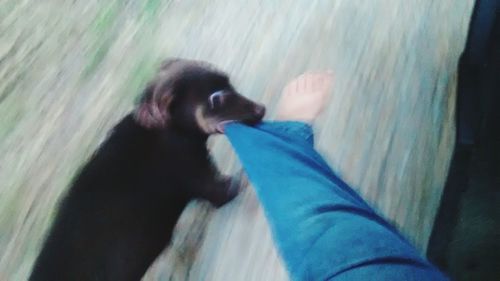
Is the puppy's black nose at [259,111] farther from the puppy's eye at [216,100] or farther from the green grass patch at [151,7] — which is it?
the green grass patch at [151,7]

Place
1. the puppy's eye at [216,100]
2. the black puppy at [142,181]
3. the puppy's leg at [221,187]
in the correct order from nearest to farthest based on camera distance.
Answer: the black puppy at [142,181], the puppy's eye at [216,100], the puppy's leg at [221,187]

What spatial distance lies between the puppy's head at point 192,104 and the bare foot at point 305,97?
185mm

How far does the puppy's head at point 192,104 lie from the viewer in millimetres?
960

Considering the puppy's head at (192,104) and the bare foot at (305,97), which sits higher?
the puppy's head at (192,104)

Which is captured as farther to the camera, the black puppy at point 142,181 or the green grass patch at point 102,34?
the green grass patch at point 102,34

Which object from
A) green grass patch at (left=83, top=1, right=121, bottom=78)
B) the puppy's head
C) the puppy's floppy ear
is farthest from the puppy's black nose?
green grass patch at (left=83, top=1, right=121, bottom=78)

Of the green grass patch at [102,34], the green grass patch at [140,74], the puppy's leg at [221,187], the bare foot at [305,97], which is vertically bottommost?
the puppy's leg at [221,187]

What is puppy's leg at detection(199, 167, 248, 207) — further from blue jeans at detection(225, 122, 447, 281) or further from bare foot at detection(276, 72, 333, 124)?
blue jeans at detection(225, 122, 447, 281)

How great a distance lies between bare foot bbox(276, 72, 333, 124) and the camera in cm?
118

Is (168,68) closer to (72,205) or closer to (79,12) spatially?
(72,205)

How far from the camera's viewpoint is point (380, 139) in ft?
4.06

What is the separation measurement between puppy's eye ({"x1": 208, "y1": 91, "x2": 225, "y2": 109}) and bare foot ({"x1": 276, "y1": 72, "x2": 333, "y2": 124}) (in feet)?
0.70

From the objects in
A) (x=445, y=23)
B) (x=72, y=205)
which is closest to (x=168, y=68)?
(x=72, y=205)

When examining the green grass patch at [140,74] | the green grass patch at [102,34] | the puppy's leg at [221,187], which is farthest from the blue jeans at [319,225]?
the green grass patch at [102,34]
